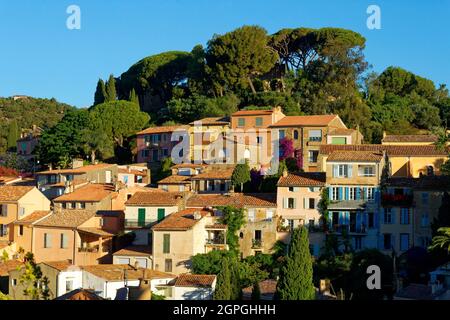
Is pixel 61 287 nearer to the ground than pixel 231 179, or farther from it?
→ nearer to the ground

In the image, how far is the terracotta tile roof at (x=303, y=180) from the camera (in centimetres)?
4553

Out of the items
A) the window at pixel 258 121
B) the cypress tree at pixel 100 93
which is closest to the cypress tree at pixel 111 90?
the cypress tree at pixel 100 93

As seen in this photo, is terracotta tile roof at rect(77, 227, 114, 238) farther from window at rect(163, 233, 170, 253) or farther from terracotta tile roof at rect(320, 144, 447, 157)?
terracotta tile roof at rect(320, 144, 447, 157)

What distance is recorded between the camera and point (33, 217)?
4953cm

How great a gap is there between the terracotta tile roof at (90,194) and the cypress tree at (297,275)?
16.3 metres

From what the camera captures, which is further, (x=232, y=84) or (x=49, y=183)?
(x=232, y=84)

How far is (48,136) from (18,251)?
20.1 m

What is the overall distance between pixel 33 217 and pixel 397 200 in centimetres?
1903

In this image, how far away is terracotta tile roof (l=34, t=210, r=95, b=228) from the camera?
4702 cm

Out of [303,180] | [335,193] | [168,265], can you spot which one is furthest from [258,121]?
[168,265]

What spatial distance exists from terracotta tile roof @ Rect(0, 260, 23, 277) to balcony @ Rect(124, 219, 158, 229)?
18.2 feet

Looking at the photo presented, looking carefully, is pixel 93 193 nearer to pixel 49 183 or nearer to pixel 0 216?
pixel 0 216
